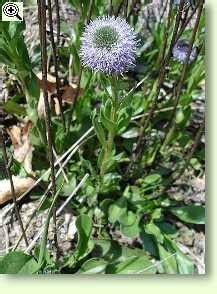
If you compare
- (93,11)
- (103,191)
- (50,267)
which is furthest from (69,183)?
(93,11)

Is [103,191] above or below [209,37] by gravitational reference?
below

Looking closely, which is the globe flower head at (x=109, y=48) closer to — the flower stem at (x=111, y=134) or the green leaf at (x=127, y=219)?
the flower stem at (x=111, y=134)

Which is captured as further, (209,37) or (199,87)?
(199,87)

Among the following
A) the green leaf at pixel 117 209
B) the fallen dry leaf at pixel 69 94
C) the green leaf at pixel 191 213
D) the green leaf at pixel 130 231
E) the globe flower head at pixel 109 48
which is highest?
the globe flower head at pixel 109 48

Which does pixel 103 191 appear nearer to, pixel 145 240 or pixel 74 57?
pixel 145 240

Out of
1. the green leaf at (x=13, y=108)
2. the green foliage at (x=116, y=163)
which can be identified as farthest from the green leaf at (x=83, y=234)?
the green leaf at (x=13, y=108)

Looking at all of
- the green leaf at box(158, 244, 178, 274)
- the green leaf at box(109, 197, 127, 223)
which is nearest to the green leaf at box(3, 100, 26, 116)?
the green leaf at box(109, 197, 127, 223)
